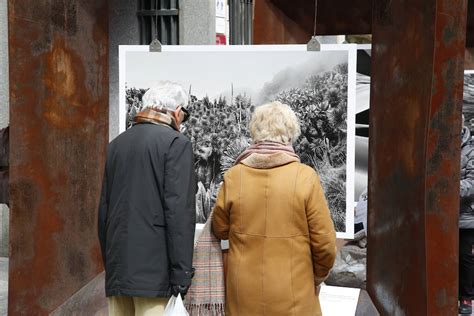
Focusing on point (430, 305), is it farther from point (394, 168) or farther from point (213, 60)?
point (213, 60)

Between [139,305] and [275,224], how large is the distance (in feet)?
2.27

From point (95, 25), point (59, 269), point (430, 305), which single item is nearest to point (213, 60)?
point (95, 25)

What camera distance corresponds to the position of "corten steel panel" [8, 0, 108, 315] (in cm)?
335

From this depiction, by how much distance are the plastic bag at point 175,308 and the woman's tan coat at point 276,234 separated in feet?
0.75

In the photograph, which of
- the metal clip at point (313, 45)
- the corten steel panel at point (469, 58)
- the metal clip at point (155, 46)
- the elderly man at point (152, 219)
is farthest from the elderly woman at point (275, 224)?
the corten steel panel at point (469, 58)

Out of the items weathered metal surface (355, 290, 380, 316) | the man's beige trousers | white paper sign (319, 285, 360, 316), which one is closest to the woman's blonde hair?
the man's beige trousers

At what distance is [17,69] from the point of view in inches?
129

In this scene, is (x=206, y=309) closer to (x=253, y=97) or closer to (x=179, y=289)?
(x=179, y=289)

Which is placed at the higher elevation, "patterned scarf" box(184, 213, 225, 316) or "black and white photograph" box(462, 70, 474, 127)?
"black and white photograph" box(462, 70, 474, 127)

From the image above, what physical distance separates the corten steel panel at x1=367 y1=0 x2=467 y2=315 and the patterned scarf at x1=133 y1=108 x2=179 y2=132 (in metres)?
0.99

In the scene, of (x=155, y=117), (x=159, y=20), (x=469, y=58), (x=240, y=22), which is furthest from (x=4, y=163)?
(x=240, y=22)

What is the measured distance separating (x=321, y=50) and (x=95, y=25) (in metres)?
1.32

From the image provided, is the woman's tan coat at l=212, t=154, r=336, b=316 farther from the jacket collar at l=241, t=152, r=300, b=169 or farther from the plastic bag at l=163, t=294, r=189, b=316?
the plastic bag at l=163, t=294, r=189, b=316

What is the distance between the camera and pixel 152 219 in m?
2.79
